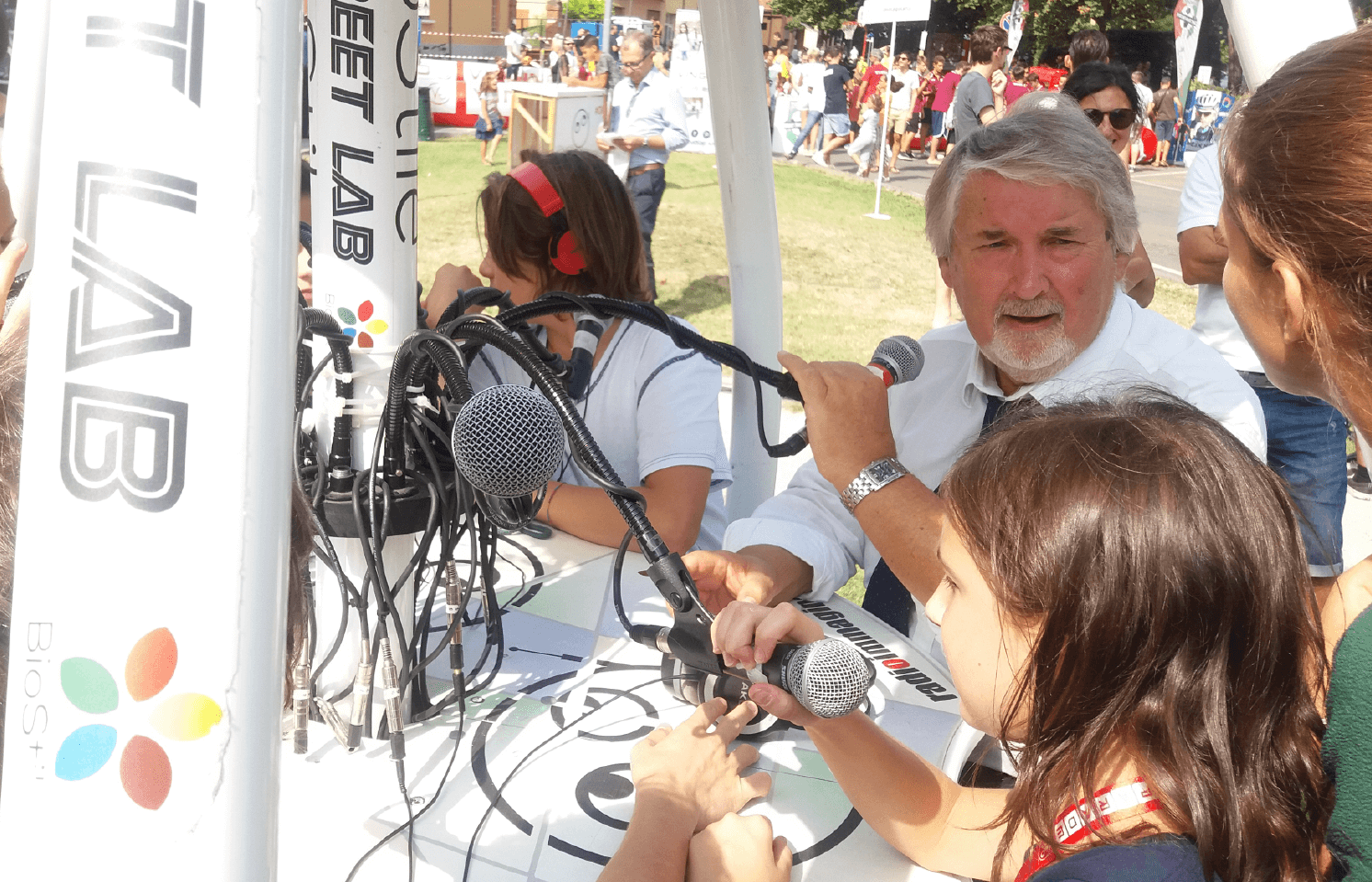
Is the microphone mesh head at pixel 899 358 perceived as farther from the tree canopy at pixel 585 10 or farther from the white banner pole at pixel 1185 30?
the tree canopy at pixel 585 10

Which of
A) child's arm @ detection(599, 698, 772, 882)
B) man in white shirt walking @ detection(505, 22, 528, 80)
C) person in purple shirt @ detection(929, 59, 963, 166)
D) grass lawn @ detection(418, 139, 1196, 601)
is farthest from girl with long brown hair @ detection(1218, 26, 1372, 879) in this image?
man in white shirt walking @ detection(505, 22, 528, 80)

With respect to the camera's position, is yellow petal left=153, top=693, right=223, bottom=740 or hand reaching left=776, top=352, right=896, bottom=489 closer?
yellow petal left=153, top=693, right=223, bottom=740

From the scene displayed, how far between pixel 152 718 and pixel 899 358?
46.7 inches

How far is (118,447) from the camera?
17.1 inches

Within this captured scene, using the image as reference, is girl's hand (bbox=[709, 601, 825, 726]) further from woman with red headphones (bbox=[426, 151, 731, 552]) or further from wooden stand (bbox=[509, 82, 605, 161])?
wooden stand (bbox=[509, 82, 605, 161])

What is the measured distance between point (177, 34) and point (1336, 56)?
921 millimetres

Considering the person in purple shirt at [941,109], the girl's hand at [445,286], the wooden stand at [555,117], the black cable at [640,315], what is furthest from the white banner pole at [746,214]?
the person in purple shirt at [941,109]

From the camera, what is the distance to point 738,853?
1.04 metres

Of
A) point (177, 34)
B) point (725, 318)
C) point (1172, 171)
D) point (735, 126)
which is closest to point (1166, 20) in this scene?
point (1172, 171)

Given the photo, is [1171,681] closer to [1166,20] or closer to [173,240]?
[173,240]

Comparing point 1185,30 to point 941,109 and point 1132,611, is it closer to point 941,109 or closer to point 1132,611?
point 941,109

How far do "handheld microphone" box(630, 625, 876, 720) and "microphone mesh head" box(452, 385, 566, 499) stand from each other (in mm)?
328

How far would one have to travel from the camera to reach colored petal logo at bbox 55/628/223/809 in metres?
0.44

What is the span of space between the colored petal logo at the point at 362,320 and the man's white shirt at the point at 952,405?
2.48ft
